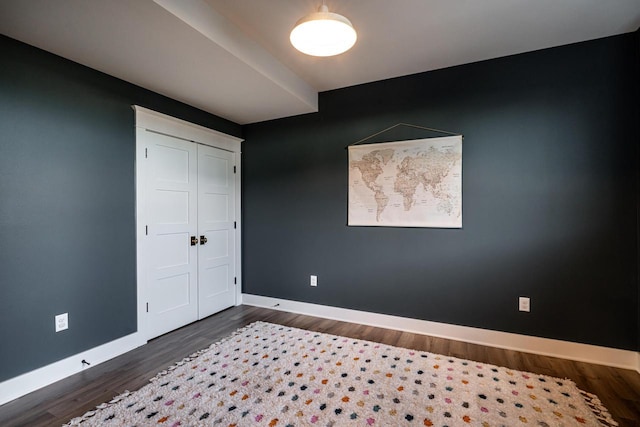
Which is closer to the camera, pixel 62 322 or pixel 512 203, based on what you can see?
pixel 62 322

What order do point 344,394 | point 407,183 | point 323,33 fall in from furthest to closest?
point 407,183
point 344,394
point 323,33

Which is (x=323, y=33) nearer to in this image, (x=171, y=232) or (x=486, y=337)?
(x=171, y=232)

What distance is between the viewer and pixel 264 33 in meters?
2.38

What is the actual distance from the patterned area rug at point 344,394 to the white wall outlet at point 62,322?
0.78 metres

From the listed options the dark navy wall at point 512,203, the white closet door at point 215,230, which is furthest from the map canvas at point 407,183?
the white closet door at point 215,230

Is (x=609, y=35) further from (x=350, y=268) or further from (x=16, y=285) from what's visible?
(x=16, y=285)

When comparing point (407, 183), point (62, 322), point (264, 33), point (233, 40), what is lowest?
point (62, 322)

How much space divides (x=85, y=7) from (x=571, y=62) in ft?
11.9

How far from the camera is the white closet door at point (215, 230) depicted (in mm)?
3518

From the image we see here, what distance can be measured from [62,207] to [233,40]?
1.86 m

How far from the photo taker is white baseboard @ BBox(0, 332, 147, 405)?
6.58ft

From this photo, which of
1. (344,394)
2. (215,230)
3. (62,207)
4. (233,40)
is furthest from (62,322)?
(233,40)

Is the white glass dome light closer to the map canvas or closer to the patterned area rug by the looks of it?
the map canvas

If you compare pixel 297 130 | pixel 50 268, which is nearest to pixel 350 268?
pixel 297 130
